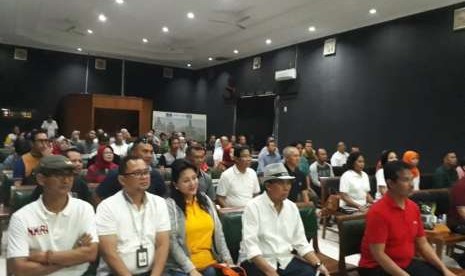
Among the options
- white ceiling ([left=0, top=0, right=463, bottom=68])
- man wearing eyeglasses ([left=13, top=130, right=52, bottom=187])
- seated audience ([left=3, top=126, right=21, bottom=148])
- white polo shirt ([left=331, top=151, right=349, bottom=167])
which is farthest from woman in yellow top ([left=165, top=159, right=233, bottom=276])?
seated audience ([left=3, top=126, right=21, bottom=148])

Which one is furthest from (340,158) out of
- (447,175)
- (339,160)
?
(447,175)

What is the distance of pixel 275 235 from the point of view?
2.61 m

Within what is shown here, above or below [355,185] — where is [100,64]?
above

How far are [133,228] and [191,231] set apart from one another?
40 cm

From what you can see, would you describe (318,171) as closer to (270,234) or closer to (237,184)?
(237,184)

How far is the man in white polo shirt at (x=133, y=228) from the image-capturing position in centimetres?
218

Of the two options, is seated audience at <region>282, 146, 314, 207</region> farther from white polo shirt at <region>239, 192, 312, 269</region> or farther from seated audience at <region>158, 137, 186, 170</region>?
seated audience at <region>158, 137, 186, 170</region>

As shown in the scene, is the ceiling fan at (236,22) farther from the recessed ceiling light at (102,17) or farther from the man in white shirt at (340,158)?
the man in white shirt at (340,158)

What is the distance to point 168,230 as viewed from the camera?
236 centimetres

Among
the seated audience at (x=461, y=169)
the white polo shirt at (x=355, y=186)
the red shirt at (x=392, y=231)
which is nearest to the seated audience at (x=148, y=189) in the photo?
the red shirt at (x=392, y=231)

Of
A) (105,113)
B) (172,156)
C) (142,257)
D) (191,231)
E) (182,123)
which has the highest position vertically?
(105,113)

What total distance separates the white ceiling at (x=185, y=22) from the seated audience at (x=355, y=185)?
15.4ft

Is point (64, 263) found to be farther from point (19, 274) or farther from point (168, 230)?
point (168, 230)

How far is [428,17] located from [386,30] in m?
1.02
